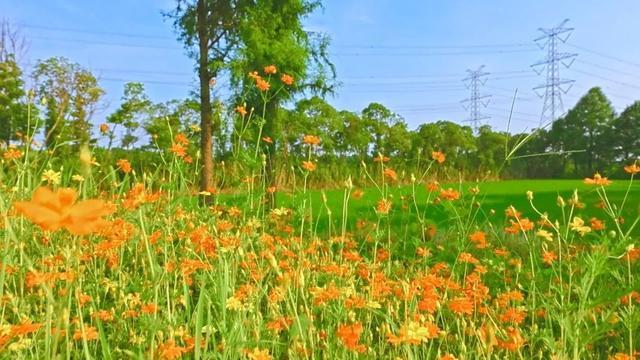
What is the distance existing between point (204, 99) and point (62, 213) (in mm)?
6945

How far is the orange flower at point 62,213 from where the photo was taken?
0.38 metres

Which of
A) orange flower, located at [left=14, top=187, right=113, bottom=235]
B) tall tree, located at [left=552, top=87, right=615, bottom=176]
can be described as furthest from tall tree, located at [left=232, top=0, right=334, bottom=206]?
tall tree, located at [left=552, top=87, right=615, bottom=176]

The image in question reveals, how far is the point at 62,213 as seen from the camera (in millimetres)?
396

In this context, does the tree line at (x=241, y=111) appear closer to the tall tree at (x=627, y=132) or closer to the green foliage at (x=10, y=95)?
the green foliage at (x=10, y=95)

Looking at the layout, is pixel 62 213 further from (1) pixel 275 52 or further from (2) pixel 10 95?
(2) pixel 10 95

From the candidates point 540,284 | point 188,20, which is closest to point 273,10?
point 188,20

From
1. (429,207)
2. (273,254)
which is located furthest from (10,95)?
(273,254)

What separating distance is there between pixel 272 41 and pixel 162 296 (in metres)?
6.03

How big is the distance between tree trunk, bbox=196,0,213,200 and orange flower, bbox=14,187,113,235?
20.8ft

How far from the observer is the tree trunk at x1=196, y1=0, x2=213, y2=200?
6906 millimetres

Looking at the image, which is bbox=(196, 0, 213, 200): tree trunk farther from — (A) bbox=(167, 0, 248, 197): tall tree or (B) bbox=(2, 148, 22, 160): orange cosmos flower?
(B) bbox=(2, 148, 22, 160): orange cosmos flower

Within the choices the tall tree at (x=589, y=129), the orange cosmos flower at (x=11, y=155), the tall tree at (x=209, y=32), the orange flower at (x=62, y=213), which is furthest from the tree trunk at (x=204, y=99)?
the tall tree at (x=589, y=129)

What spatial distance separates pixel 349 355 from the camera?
4.14 ft

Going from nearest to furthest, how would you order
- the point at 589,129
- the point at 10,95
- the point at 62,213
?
the point at 62,213 < the point at 10,95 < the point at 589,129
